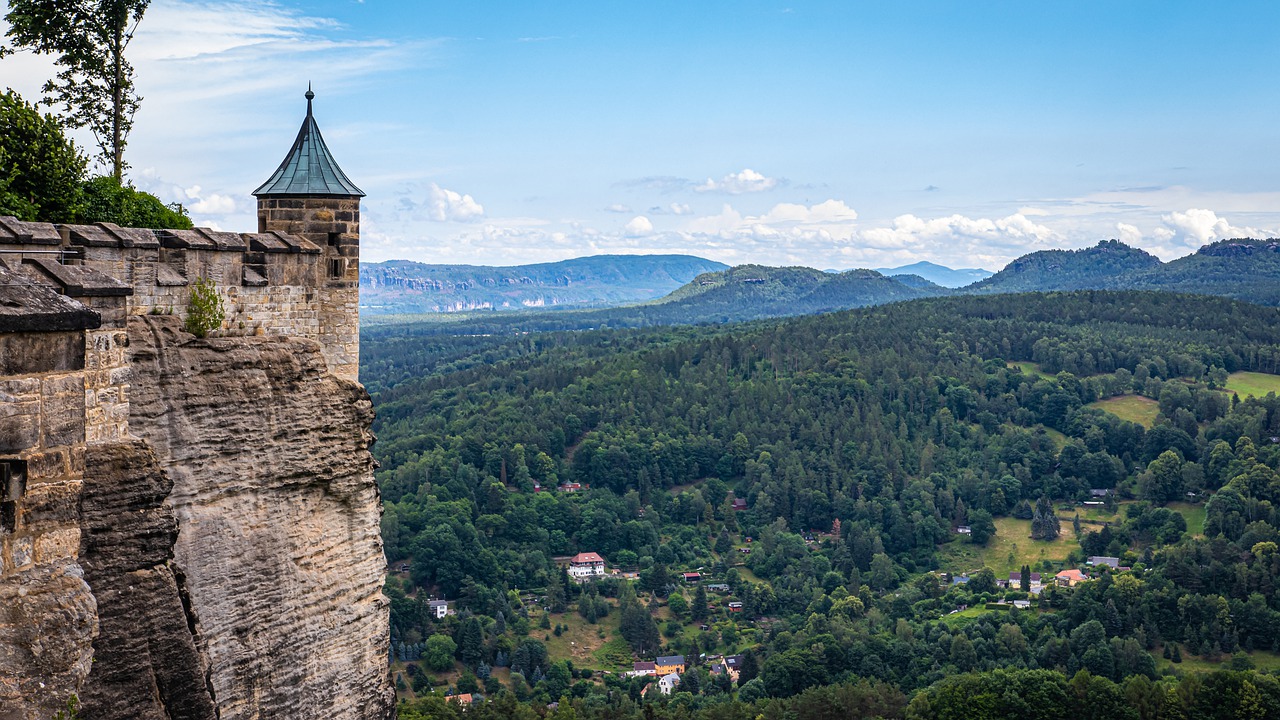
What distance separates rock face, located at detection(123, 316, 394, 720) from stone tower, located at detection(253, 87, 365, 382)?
1.24m

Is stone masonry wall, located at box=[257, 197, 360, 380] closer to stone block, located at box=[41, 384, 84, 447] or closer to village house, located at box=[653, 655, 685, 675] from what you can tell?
stone block, located at box=[41, 384, 84, 447]

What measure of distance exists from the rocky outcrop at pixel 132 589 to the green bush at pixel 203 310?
11.5ft

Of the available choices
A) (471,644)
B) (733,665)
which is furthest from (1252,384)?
(471,644)

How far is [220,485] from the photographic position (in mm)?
16625

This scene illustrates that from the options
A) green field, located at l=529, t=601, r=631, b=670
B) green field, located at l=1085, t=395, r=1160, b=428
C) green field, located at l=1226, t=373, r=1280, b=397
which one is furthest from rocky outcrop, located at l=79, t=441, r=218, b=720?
green field, located at l=1226, t=373, r=1280, b=397

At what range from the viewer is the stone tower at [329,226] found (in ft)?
66.2

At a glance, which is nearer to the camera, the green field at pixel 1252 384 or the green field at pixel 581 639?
the green field at pixel 581 639

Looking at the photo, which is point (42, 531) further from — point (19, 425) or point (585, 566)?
point (585, 566)

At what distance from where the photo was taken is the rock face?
50.9 feet

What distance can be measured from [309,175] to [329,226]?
3.12 feet

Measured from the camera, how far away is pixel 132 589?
13031 mm

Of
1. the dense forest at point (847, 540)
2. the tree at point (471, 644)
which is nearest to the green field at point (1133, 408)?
the dense forest at point (847, 540)

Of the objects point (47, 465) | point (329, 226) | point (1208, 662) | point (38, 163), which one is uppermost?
point (38, 163)

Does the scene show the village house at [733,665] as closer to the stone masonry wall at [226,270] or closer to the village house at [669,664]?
the village house at [669,664]
